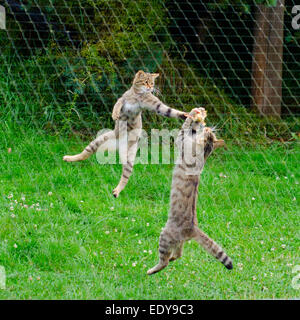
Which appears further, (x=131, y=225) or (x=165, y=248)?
(x=131, y=225)

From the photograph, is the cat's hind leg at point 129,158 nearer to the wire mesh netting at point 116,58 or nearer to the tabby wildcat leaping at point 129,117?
the tabby wildcat leaping at point 129,117

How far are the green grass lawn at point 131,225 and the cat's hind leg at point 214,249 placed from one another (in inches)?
29.3

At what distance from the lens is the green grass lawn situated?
15.3 feet

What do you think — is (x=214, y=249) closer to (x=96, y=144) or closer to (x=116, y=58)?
(x=96, y=144)

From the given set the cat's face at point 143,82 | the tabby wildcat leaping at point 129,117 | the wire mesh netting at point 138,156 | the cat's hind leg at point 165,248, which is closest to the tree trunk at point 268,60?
the wire mesh netting at point 138,156

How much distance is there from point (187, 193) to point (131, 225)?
5.61ft

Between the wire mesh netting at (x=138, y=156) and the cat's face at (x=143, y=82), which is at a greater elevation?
the cat's face at (x=143, y=82)

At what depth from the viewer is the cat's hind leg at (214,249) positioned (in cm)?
384

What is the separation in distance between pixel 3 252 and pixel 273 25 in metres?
4.34

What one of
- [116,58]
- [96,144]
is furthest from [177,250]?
[116,58]

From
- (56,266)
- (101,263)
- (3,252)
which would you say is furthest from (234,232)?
(3,252)

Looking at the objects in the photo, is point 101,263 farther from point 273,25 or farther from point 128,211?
point 273,25

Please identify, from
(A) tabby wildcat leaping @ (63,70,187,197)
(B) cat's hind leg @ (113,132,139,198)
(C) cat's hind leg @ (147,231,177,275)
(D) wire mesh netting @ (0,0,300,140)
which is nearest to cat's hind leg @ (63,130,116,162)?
(A) tabby wildcat leaping @ (63,70,187,197)

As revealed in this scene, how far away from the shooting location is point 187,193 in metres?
3.91
